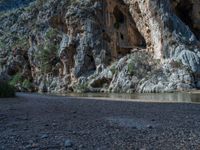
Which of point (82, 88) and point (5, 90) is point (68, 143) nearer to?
point (5, 90)

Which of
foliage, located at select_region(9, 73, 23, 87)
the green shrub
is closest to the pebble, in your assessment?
the green shrub

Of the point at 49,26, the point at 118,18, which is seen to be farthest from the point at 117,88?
the point at 49,26

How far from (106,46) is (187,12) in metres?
20.7

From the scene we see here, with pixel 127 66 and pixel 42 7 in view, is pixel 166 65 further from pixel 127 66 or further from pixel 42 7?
pixel 42 7

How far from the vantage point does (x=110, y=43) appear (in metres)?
81.3

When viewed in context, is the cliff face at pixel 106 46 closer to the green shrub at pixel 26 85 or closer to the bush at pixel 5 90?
the green shrub at pixel 26 85

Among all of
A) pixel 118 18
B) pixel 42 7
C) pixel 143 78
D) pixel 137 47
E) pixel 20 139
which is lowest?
pixel 20 139

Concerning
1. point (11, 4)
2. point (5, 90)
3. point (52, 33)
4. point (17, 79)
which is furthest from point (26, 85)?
point (11, 4)

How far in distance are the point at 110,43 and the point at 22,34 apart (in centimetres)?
4113

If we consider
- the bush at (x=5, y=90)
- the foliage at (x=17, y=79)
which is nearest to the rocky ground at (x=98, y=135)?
the bush at (x=5, y=90)

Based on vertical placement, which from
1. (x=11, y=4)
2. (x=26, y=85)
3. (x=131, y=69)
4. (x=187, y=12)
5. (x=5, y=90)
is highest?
(x=11, y=4)

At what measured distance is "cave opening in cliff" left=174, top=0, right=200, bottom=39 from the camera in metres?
76.2

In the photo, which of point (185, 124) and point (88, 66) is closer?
point (185, 124)

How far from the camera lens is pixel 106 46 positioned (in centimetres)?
8088
